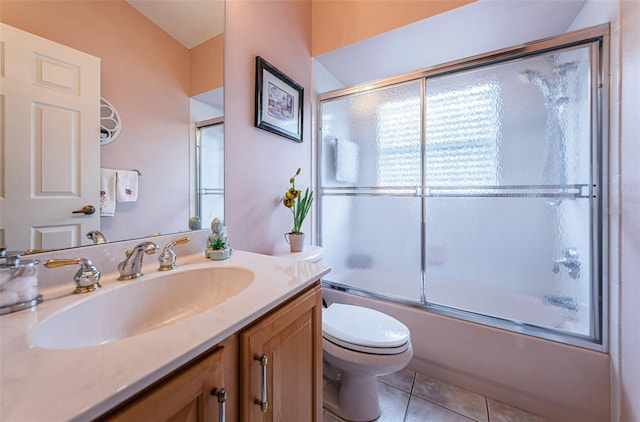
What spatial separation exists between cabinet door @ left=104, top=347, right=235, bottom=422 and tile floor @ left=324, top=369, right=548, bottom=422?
98 centimetres

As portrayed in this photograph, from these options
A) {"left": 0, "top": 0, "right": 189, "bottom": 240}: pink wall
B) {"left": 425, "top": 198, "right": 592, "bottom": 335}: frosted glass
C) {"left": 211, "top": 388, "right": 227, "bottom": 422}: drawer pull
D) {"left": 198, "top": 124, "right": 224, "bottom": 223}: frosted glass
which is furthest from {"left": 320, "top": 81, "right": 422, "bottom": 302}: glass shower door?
{"left": 211, "top": 388, "right": 227, "bottom": 422}: drawer pull

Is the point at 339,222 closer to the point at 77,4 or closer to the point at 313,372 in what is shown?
the point at 313,372

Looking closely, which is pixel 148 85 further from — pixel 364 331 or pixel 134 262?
pixel 364 331

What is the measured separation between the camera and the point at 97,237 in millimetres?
688

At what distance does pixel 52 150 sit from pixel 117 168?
14 cm

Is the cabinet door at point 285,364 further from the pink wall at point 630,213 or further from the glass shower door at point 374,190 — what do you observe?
the pink wall at point 630,213

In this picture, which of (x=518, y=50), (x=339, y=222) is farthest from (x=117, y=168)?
A: (x=518, y=50)

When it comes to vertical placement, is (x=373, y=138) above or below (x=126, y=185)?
above

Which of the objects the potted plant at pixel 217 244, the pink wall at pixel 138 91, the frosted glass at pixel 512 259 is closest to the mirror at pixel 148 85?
the pink wall at pixel 138 91

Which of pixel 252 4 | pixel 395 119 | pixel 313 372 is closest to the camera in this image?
pixel 313 372

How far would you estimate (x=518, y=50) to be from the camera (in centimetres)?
127

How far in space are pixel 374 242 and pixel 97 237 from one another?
1.47 m

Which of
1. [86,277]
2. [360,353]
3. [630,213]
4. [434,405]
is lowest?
[434,405]

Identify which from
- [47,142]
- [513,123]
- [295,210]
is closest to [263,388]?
[47,142]
